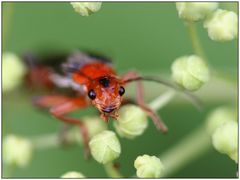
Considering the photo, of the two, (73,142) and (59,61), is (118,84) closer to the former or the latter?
(73,142)

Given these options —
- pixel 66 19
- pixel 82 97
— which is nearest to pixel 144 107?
pixel 82 97

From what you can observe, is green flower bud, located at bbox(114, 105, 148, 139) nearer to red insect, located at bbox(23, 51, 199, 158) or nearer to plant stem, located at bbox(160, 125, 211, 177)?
red insect, located at bbox(23, 51, 199, 158)

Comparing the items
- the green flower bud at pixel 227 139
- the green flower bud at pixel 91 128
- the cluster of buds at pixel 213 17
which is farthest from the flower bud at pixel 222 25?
the green flower bud at pixel 91 128

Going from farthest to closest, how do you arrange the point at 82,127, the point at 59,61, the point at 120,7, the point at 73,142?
the point at 120,7, the point at 59,61, the point at 73,142, the point at 82,127

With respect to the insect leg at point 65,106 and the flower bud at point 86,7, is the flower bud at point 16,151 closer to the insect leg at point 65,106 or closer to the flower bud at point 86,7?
the insect leg at point 65,106

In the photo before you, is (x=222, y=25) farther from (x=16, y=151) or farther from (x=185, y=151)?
(x=16, y=151)
